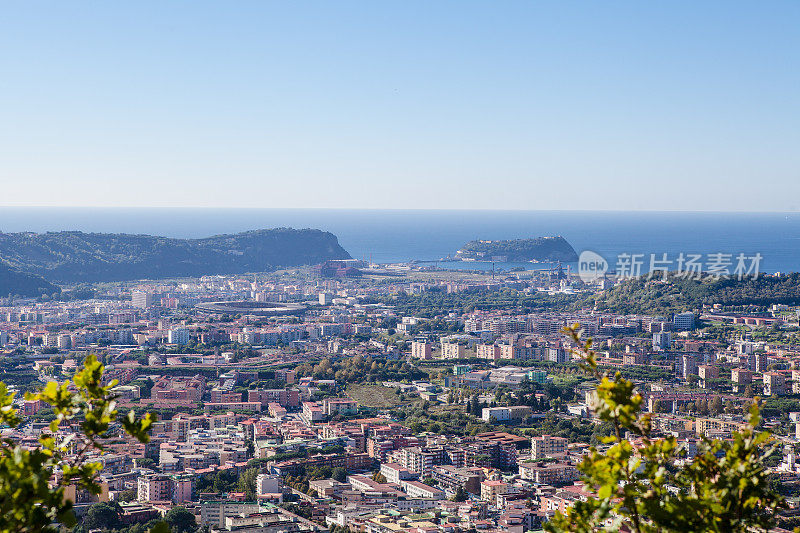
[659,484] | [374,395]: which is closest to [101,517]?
[374,395]

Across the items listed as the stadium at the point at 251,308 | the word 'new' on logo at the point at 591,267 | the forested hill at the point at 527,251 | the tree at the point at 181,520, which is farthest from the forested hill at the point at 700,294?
the tree at the point at 181,520

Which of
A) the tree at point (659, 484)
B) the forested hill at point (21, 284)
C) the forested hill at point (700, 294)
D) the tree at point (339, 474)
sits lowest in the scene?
the tree at point (339, 474)

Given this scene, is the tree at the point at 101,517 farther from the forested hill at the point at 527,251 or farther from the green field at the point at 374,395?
the forested hill at the point at 527,251

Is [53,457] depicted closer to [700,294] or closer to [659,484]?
[659,484]

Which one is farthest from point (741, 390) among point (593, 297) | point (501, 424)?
point (593, 297)

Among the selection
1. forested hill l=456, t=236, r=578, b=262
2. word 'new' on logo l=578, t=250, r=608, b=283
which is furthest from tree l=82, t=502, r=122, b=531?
forested hill l=456, t=236, r=578, b=262

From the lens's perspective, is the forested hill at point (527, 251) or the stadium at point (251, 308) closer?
the stadium at point (251, 308)

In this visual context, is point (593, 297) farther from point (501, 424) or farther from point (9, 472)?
point (9, 472)
